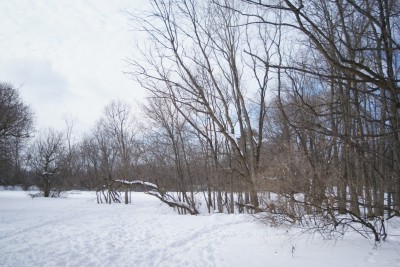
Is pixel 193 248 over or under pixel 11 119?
under

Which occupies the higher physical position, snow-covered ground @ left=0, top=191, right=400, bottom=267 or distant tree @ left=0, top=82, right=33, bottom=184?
distant tree @ left=0, top=82, right=33, bottom=184

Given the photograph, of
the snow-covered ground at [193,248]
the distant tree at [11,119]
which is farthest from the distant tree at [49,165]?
the snow-covered ground at [193,248]

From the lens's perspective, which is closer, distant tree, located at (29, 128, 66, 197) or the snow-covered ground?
the snow-covered ground

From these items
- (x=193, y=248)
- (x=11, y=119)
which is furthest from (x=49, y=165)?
(x=193, y=248)

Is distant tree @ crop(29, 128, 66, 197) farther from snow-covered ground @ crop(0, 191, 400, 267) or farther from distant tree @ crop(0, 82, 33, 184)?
snow-covered ground @ crop(0, 191, 400, 267)

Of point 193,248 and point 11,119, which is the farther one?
point 11,119

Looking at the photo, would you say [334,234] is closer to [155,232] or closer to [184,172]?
[155,232]

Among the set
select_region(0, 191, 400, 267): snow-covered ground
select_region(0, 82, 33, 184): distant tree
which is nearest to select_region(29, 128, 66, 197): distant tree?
select_region(0, 82, 33, 184): distant tree

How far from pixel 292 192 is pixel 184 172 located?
50.7ft

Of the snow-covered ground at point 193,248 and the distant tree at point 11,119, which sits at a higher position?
the distant tree at point 11,119

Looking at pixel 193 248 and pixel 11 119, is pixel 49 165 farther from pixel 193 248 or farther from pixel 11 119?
pixel 193 248

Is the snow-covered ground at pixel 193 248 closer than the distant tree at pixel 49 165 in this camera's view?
Yes

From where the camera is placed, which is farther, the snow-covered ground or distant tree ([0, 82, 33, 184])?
distant tree ([0, 82, 33, 184])

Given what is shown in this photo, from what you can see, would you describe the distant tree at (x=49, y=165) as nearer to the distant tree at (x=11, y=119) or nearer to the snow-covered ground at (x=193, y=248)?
the distant tree at (x=11, y=119)
